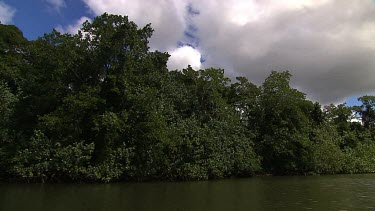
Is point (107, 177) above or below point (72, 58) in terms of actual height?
below

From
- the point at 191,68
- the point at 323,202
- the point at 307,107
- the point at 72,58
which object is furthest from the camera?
the point at 307,107

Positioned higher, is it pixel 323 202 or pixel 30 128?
pixel 30 128

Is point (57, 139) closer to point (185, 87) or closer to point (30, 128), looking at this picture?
point (30, 128)

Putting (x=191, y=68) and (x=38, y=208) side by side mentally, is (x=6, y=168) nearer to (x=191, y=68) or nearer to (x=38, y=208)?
(x=38, y=208)

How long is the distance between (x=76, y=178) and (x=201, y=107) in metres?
17.2

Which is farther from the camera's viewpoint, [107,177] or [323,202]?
[107,177]

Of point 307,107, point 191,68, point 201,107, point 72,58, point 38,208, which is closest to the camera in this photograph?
point 38,208

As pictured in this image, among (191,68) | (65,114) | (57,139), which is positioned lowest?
(57,139)

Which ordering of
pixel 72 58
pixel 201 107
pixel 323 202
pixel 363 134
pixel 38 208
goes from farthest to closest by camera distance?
pixel 363 134 < pixel 201 107 < pixel 72 58 < pixel 323 202 < pixel 38 208

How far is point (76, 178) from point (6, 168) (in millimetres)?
5358

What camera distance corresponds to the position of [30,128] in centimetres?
2997

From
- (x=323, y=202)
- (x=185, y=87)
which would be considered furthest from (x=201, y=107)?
(x=323, y=202)

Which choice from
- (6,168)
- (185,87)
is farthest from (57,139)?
(185,87)

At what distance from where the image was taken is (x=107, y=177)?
1083 inches
